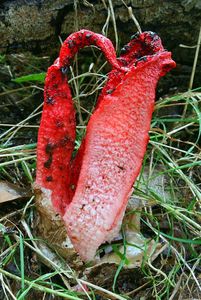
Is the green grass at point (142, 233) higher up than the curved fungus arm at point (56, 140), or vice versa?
the curved fungus arm at point (56, 140)

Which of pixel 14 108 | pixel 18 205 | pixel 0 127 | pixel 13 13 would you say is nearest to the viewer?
pixel 18 205

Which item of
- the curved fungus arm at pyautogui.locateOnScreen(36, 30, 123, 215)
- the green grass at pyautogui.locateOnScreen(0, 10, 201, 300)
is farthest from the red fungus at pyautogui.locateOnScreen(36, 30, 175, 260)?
the green grass at pyautogui.locateOnScreen(0, 10, 201, 300)

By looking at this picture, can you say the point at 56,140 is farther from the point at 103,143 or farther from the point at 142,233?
the point at 142,233

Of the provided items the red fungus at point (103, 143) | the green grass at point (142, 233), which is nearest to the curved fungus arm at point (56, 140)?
the red fungus at point (103, 143)

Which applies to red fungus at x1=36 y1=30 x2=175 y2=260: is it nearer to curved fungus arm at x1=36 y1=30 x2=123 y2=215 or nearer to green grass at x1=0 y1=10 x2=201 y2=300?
curved fungus arm at x1=36 y1=30 x2=123 y2=215

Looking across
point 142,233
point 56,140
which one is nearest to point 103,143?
point 56,140

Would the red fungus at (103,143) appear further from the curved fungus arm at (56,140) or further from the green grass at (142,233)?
the green grass at (142,233)

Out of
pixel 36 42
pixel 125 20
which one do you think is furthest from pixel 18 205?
pixel 125 20

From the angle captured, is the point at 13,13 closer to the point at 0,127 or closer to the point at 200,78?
the point at 0,127
